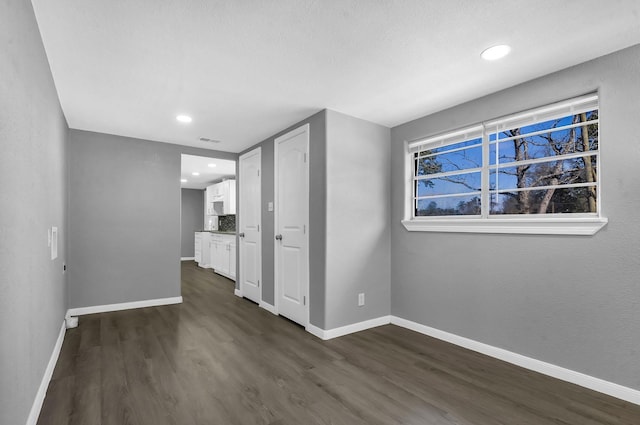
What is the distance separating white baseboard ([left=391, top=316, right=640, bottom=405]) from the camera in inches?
83.6

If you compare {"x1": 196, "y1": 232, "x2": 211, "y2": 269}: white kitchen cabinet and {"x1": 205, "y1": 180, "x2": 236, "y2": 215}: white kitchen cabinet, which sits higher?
{"x1": 205, "y1": 180, "x2": 236, "y2": 215}: white kitchen cabinet

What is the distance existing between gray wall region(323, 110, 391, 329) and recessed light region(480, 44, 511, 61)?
1.52 metres

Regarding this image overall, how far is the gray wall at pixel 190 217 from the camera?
1020 centimetres

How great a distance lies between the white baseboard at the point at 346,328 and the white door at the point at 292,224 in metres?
0.18

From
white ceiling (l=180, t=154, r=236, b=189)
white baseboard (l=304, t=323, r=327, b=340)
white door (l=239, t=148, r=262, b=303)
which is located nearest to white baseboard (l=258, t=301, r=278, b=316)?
white door (l=239, t=148, r=262, b=303)

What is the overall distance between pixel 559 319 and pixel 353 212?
1998mm

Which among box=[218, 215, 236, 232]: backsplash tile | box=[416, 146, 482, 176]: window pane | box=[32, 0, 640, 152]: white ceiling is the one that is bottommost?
box=[218, 215, 236, 232]: backsplash tile

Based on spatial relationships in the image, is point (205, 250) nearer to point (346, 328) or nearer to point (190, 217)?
point (190, 217)

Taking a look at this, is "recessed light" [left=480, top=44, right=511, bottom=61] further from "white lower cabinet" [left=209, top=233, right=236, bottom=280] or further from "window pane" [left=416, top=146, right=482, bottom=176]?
"white lower cabinet" [left=209, top=233, right=236, bottom=280]

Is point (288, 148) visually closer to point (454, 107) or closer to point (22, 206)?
point (454, 107)

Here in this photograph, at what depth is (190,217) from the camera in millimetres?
10375

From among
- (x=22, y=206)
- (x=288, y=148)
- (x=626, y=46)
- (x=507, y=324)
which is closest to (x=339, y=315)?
(x=507, y=324)

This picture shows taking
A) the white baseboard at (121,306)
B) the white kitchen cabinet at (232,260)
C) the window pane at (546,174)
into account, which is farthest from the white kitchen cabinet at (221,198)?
the window pane at (546,174)

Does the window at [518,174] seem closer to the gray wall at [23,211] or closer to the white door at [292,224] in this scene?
the white door at [292,224]
